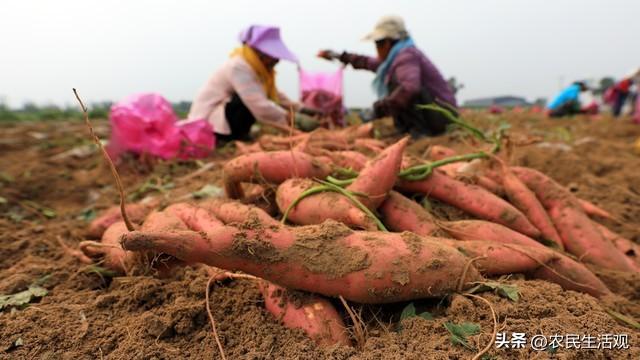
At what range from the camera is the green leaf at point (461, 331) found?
1.13 m

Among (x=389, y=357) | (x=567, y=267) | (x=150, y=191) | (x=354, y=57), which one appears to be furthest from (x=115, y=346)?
(x=354, y=57)

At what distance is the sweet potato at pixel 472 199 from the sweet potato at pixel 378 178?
21 centimetres

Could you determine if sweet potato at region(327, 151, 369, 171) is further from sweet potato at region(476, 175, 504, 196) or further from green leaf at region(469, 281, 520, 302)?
green leaf at region(469, 281, 520, 302)

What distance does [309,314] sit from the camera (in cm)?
127

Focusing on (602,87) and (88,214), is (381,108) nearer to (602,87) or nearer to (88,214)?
(88,214)

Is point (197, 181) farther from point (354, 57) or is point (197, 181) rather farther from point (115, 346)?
point (354, 57)

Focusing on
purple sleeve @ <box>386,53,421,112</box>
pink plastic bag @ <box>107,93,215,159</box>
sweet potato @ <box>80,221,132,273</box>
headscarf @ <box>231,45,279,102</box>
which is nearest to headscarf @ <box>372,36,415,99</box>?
purple sleeve @ <box>386,53,421,112</box>

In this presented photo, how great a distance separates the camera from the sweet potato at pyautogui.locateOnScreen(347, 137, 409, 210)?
1.68 m

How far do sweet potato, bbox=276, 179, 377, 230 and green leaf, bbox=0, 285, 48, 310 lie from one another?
0.90m

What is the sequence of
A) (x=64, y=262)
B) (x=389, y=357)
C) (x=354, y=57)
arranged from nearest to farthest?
(x=389, y=357), (x=64, y=262), (x=354, y=57)

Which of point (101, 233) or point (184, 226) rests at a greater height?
point (184, 226)

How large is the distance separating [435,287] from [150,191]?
2308 millimetres

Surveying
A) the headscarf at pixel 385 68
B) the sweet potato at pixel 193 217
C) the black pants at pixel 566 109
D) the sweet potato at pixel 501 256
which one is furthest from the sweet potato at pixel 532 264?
the black pants at pixel 566 109

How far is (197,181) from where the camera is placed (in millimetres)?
2896
